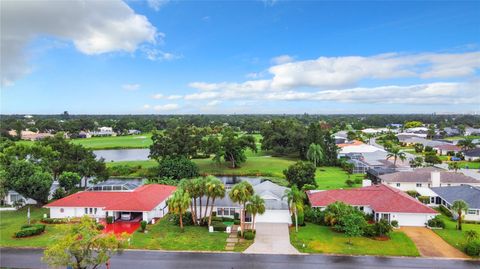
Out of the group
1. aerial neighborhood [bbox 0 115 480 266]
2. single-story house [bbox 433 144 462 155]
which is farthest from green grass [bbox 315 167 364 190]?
single-story house [bbox 433 144 462 155]

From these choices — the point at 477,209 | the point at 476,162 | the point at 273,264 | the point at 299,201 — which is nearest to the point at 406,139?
the point at 476,162

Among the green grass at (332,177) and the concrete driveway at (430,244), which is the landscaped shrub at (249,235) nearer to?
the concrete driveway at (430,244)

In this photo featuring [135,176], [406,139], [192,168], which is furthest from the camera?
[406,139]

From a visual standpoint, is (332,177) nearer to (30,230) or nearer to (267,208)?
(267,208)

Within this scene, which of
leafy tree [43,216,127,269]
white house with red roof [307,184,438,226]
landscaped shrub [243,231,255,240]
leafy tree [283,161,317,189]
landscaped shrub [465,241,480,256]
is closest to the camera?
leafy tree [43,216,127,269]

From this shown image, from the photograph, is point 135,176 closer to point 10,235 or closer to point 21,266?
point 10,235

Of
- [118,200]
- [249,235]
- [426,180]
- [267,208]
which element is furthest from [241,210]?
[426,180]

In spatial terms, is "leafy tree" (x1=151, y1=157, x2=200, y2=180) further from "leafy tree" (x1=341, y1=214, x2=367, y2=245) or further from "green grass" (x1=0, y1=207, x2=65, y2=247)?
"leafy tree" (x1=341, y1=214, x2=367, y2=245)
